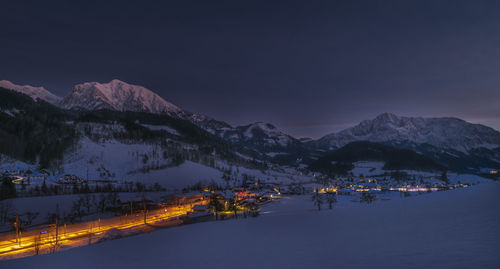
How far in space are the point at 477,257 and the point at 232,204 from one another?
45.7m

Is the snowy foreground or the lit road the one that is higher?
the snowy foreground

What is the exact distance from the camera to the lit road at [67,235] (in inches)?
1040

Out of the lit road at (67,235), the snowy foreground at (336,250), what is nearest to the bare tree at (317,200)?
the lit road at (67,235)

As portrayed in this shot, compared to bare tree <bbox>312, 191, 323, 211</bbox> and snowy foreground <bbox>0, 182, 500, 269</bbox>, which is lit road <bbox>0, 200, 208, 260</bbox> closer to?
snowy foreground <bbox>0, 182, 500, 269</bbox>

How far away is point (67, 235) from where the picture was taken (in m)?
33.2

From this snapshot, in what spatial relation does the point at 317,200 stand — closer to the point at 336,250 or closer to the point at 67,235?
the point at 67,235

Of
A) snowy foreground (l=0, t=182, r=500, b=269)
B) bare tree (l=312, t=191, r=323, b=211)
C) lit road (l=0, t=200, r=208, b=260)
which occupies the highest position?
snowy foreground (l=0, t=182, r=500, b=269)

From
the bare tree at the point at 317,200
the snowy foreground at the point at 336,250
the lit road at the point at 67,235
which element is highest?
the snowy foreground at the point at 336,250

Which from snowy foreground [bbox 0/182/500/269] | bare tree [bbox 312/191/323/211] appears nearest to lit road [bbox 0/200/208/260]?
snowy foreground [bbox 0/182/500/269]

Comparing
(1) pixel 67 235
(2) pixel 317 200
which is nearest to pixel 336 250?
(1) pixel 67 235

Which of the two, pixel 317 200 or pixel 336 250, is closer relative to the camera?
pixel 336 250

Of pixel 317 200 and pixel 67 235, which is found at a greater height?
pixel 67 235

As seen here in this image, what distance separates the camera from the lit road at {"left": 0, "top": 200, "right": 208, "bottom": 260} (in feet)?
86.6

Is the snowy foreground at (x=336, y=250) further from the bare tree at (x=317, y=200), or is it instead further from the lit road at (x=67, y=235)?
the bare tree at (x=317, y=200)
